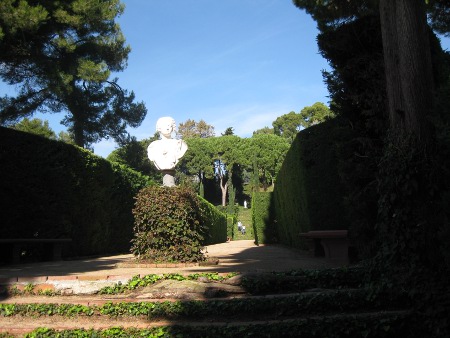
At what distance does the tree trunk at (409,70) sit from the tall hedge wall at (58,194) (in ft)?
22.8

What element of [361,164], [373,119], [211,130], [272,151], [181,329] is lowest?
[181,329]

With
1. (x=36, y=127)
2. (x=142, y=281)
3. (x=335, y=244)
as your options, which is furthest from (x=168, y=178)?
(x=36, y=127)

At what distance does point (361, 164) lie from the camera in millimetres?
4816

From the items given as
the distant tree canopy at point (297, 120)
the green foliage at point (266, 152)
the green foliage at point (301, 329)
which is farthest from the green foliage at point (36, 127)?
the distant tree canopy at point (297, 120)

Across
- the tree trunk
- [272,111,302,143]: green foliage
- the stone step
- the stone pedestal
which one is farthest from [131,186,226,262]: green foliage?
[272,111,302,143]: green foliage

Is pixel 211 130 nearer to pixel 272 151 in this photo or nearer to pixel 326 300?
pixel 272 151

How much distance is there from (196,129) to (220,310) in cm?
5475

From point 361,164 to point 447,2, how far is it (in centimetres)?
423

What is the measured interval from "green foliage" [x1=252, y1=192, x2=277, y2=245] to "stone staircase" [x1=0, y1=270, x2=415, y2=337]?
1495cm

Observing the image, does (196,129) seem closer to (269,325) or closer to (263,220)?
(263,220)

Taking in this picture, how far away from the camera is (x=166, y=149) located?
7.61 meters

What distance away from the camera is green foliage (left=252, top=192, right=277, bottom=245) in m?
19.1

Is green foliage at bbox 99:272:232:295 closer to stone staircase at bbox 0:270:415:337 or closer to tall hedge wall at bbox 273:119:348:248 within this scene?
stone staircase at bbox 0:270:415:337

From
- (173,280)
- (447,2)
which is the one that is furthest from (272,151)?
(173,280)
